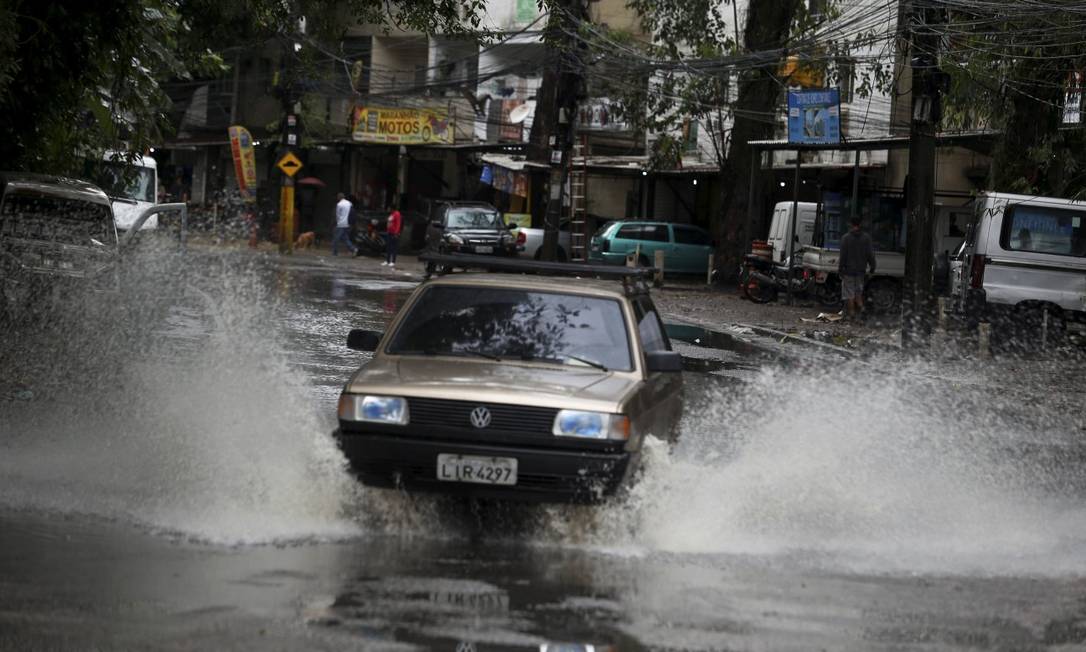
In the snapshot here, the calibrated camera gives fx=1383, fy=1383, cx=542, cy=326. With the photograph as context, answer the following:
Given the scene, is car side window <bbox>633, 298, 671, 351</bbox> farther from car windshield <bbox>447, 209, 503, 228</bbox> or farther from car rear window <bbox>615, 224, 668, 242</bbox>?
car windshield <bbox>447, 209, 503, 228</bbox>

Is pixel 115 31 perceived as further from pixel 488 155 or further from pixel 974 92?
pixel 488 155

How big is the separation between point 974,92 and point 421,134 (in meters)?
25.7

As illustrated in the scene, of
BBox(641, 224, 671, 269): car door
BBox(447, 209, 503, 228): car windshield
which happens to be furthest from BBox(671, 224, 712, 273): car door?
BBox(447, 209, 503, 228): car windshield

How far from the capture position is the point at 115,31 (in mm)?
11289

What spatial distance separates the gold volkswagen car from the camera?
6594 millimetres

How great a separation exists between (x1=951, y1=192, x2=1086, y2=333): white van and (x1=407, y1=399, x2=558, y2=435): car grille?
14638mm

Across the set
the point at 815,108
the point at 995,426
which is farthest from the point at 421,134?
the point at 995,426

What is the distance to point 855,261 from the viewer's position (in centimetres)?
2333

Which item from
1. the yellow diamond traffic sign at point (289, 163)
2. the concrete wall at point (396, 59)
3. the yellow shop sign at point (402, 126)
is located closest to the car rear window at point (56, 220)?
the yellow diamond traffic sign at point (289, 163)

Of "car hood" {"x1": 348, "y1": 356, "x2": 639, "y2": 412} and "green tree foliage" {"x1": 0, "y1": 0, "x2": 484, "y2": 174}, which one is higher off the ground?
"green tree foliage" {"x1": 0, "y1": 0, "x2": 484, "y2": 174}

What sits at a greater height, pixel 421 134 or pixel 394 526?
pixel 421 134

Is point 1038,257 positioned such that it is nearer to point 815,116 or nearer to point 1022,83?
point 1022,83

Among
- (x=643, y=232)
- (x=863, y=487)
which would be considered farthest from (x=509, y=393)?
(x=643, y=232)

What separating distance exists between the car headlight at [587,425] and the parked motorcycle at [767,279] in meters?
20.4
